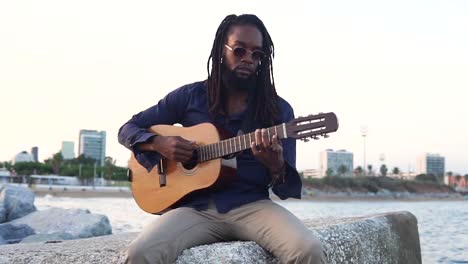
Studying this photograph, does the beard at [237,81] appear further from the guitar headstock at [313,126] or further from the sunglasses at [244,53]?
the guitar headstock at [313,126]

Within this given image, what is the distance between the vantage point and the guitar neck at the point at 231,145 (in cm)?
300

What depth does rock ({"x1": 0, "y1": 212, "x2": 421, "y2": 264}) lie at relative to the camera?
309 centimetres

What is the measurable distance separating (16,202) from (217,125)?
33.4 feet

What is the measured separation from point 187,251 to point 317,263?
68cm

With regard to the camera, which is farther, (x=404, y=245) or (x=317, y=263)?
(x=404, y=245)

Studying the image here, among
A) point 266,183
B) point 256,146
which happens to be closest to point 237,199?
point 266,183

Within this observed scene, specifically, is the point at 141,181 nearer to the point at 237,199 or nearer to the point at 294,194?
the point at 237,199

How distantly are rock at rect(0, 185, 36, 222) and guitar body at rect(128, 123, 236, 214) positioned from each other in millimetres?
9268

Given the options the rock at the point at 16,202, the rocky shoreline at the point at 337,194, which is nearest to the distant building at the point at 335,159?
the rocky shoreline at the point at 337,194

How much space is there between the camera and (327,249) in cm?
349

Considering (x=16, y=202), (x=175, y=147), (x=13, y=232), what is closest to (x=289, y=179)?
(x=175, y=147)

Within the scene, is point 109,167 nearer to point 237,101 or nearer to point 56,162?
point 56,162

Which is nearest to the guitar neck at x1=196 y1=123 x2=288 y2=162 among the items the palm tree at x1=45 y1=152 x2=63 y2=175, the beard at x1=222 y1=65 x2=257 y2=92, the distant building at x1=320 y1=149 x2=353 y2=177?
the beard at x1=222 y1=65 x2=257 y2=92

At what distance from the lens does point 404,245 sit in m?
4.59
